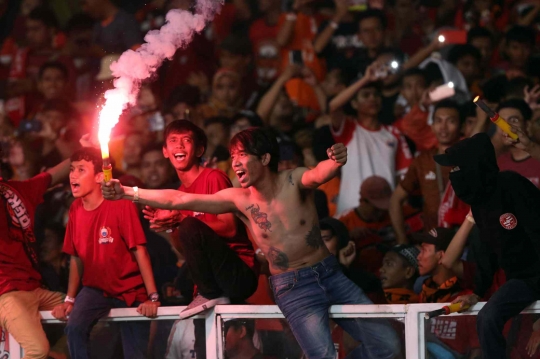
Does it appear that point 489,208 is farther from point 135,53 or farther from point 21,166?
point 21,166

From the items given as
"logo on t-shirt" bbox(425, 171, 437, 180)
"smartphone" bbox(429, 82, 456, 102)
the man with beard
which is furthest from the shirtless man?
"smartphone" bbox(429, 82, 456, 102)

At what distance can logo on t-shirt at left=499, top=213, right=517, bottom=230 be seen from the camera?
579 centimetres

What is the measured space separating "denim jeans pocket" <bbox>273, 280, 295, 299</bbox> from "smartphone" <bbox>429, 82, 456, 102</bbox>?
3449mm

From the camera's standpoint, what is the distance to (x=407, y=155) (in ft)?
28.9

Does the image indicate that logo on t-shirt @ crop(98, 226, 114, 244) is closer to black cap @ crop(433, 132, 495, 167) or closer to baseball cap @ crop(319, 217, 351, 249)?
baseball cap @ crop(319, 217, 351, 249)

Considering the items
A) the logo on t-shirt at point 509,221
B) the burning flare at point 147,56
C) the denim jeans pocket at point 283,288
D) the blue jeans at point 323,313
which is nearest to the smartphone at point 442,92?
the burning flare at point 147,56

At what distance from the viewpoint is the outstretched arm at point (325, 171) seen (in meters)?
5.50

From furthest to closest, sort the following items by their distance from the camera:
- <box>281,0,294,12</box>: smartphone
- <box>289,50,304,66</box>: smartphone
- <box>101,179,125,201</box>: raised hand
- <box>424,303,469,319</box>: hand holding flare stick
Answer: <box>281,0,294,12</box>: smartphone < <box>289,50,304,66</box>: smartphone < <box>424,303,469,319</box>: hand holding flare stick < <box>101,179,125,201</box>: raised hand

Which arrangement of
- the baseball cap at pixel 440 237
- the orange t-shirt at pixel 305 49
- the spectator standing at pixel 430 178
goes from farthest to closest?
the orange t-shirt at pixel 305 49 → the spectator standing at pixel 430 178 → the baseball cap at pixel 440 237

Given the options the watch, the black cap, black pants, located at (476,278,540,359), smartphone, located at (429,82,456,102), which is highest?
smartphone, located at (429,82,456,102)

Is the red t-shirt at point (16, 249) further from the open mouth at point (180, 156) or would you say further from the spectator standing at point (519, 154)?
the spectator standing at point (519, 154)

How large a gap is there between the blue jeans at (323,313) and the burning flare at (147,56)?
1472 millimetres

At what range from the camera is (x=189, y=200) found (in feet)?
19.7

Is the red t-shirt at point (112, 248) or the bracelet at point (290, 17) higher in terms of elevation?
the bracelet at point (290, 17)
